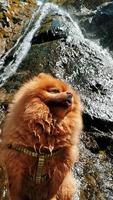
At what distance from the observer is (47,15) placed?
14.2 m

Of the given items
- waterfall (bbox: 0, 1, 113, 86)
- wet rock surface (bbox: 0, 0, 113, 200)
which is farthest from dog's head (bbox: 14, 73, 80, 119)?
waterfall (bbox: 0, 1, 113, 86)

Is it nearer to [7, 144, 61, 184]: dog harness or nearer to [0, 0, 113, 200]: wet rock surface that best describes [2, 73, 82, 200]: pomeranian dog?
[7, 144, 61, 184]: dog harness

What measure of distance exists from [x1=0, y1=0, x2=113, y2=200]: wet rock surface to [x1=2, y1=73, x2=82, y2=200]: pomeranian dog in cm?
225

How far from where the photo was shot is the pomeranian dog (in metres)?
5.04

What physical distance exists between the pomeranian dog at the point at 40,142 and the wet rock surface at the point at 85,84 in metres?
2.25

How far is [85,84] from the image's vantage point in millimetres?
9992

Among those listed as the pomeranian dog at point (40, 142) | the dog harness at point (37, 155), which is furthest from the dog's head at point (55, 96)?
the dog harness at point (37, 155)

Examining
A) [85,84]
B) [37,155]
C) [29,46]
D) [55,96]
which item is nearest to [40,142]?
[37,155]

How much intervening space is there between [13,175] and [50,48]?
20.3 ft

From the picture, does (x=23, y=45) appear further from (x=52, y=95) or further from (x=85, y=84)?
(x=52, y=95)

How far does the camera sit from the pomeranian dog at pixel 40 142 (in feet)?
16.5

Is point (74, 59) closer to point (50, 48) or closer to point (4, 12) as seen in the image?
point (50, 48)

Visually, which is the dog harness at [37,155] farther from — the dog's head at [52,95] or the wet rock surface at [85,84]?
the wet rock surface at [85,84]

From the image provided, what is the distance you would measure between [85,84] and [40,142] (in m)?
5.05
